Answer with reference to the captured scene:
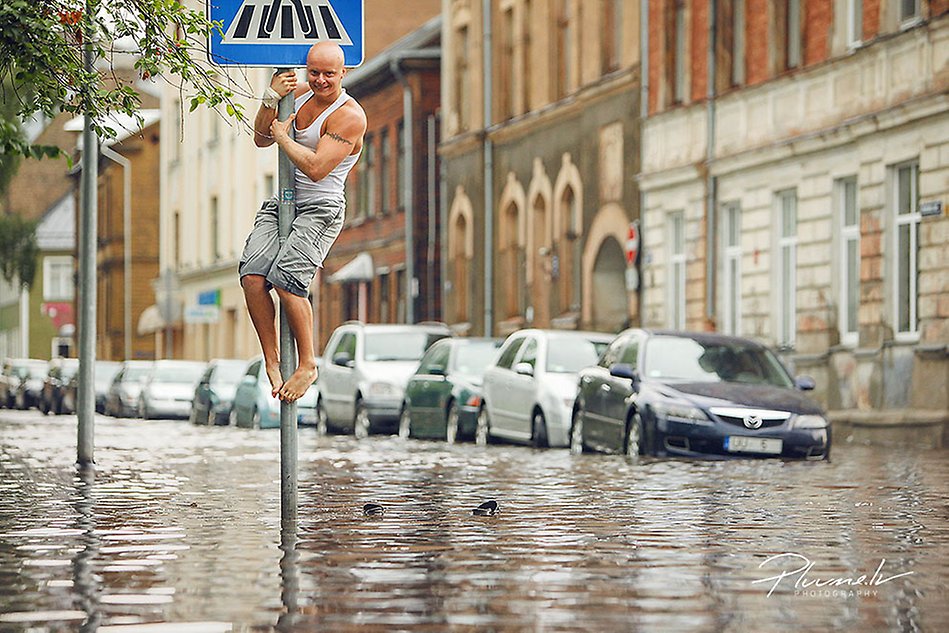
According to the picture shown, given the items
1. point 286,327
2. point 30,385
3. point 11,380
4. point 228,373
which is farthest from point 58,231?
point 286,327

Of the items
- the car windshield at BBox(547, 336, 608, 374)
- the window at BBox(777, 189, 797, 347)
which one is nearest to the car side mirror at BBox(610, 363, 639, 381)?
the car windshield at BBox(547, 336, 608, 374)

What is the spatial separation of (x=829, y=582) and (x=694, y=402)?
1250 centimetres

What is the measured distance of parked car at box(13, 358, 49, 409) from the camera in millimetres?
64000

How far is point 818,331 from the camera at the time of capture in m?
31.7

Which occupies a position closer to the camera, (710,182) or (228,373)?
(710,182)

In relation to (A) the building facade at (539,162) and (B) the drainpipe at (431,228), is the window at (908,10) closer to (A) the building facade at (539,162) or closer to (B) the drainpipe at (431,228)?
(A) the building facade at (539,162)

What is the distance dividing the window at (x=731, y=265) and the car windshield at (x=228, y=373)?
35.8 ft

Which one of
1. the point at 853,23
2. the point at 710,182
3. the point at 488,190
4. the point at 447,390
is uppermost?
the point at 853,23

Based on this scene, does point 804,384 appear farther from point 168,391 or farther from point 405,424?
point 168,391

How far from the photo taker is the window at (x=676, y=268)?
38.0 metres

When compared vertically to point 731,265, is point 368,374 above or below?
below

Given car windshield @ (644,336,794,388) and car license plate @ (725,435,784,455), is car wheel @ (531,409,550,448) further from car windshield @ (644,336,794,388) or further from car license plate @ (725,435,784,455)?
car license plate @ (725,435,784,455)

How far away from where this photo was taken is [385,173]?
57906mm

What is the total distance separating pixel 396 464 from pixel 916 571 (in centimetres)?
1088
